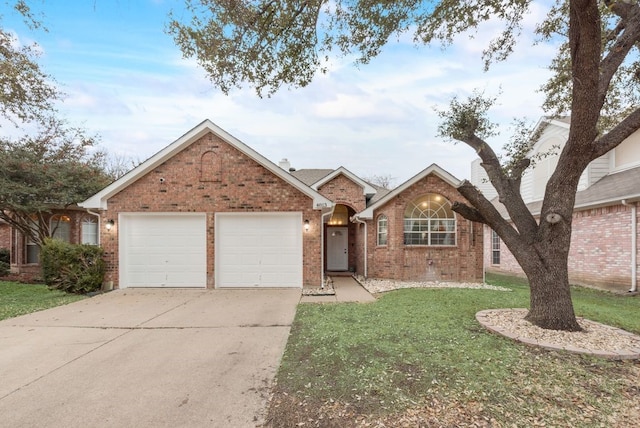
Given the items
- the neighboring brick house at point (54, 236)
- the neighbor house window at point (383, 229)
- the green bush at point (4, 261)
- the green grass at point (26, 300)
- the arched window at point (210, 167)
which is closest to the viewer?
the green grass at point (26, 300)

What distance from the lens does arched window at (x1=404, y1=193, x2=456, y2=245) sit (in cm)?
1184

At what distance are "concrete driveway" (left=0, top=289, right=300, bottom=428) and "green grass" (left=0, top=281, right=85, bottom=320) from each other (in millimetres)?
626

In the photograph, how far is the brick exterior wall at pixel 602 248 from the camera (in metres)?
10.0

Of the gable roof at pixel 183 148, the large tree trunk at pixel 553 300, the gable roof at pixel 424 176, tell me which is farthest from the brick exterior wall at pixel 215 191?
the large tree trunk at pixel 553 300

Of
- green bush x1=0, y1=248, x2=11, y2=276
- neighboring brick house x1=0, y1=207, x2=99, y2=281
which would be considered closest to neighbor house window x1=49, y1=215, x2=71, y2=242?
neighboring brick house x1=0, y1=207, x2=99, y2=281

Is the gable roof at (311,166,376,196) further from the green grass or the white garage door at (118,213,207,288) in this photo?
the green grass

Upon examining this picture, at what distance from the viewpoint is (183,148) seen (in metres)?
9.84

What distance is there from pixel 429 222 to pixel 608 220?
18.7ft

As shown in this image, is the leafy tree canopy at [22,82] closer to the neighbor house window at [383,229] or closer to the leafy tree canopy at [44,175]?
the leafy tree canopy at [44,175]

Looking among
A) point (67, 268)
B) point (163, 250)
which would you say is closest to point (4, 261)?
point (67, 268)

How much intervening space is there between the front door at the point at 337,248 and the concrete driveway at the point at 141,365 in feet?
28.0

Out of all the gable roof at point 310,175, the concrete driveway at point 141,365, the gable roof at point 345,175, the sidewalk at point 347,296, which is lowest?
the sidewalk at point 347,296

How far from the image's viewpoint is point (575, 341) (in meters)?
4.58

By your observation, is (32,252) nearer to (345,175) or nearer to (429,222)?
(345,175)
